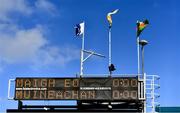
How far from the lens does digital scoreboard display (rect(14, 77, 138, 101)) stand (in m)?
39.0

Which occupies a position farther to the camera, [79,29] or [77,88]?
[79,29]

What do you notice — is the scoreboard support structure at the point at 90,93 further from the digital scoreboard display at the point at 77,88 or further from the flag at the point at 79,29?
the flag at the point at 79,29

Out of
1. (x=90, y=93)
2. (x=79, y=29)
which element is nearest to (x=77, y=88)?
(x=90, y=93)

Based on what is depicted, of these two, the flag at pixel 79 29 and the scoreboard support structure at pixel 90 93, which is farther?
the flag at pixel 79 29

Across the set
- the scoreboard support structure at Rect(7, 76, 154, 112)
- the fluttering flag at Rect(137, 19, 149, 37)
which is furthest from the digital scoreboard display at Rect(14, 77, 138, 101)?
the fluttering flag at Rect(137, 19, 149, 37)

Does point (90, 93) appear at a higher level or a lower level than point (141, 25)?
lower

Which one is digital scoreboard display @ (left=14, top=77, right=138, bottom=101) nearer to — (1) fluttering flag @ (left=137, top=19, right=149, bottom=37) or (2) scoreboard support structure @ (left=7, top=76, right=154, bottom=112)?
(2) scoreboard support structure @ (left=7, top=76, right=154, bottom=112)

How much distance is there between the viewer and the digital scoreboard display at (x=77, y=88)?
39000 mm

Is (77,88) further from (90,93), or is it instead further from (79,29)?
(79,29)

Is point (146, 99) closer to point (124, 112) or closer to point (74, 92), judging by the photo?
point (124, 112)

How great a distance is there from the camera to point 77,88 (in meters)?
39.5

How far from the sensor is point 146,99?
3922cm

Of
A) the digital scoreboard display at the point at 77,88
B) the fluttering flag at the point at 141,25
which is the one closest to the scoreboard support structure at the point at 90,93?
the digital scoreboard display at the point at 77,88

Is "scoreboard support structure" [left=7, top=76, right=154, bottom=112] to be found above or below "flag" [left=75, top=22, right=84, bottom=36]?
below
